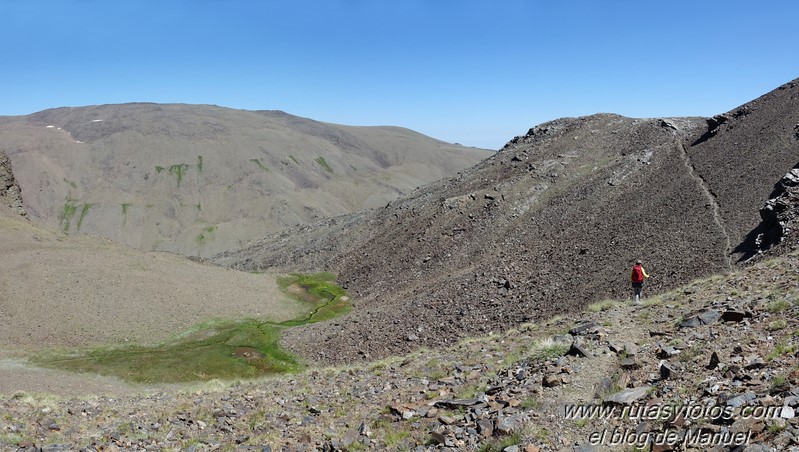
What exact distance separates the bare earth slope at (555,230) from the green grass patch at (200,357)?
107 inches

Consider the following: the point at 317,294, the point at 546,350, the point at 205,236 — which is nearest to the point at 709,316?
the point at 546,350

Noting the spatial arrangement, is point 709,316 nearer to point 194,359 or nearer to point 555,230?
point 555,230

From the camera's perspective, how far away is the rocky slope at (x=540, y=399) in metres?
12.2

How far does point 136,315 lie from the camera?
1778 inches

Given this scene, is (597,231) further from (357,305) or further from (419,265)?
(357,305)

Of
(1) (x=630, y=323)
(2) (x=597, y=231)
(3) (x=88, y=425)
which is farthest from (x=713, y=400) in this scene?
(2) (x=597, y=231)

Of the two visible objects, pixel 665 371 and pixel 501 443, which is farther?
pixel 665 371

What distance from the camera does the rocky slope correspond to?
1220 cm

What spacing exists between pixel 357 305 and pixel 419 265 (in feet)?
23.4

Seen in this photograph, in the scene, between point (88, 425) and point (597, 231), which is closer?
point (88, 425)

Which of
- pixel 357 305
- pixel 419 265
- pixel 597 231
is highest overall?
pixel 597 231

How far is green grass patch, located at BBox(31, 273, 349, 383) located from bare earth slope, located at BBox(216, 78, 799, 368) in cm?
272

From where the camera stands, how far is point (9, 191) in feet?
211

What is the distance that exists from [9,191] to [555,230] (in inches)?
2351
